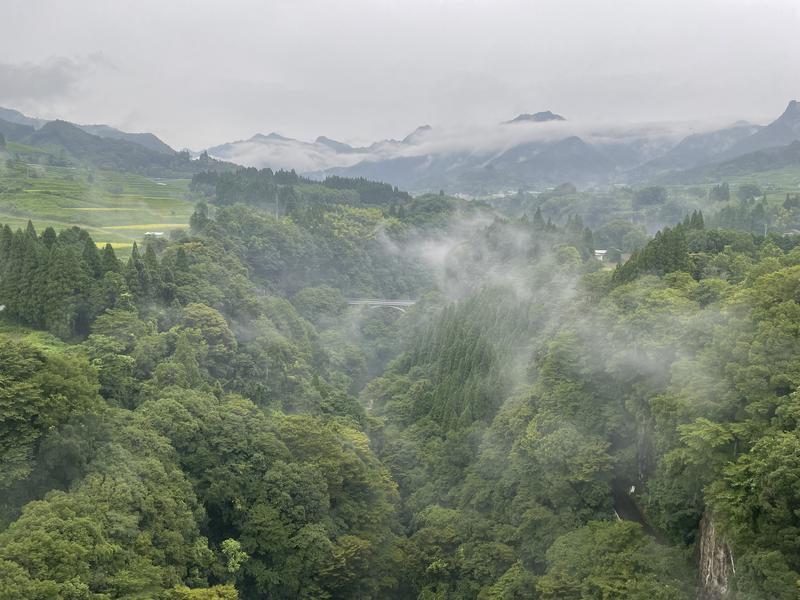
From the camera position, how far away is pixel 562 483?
27.0 metres

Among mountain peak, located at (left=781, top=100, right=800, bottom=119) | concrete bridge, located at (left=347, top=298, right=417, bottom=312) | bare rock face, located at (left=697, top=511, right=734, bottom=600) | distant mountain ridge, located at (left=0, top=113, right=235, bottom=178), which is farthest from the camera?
mountain peak, located at (left=781, top=100, right=800, bottom=119)

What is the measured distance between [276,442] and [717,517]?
689 inches

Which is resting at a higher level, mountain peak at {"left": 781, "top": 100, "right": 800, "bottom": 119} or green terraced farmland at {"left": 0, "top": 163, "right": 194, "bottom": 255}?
mountain peak at {"left": 781, "top": 100, "right": 800, "bottom": 119}

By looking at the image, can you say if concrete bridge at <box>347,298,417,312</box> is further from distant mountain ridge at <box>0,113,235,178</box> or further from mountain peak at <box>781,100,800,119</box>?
mountain peak at <box>781,100,800,119</box>

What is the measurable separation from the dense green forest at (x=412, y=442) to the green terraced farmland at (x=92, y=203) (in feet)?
49.7

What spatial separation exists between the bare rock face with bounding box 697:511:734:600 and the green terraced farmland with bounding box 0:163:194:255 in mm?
46261

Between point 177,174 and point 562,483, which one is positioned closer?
point 562,483

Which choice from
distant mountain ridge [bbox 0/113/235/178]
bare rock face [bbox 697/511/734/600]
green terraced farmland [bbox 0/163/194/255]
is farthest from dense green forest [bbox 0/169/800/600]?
distant mountain ridge [bbox 0/113/235/178]

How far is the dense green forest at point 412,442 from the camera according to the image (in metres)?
18.4

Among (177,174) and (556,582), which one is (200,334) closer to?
(556,582)

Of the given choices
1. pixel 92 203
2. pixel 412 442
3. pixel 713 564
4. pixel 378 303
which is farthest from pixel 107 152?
pixel 713 564

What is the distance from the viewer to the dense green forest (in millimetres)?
18391

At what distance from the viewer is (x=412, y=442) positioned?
39.9 m

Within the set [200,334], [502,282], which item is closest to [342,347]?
[502,282]
